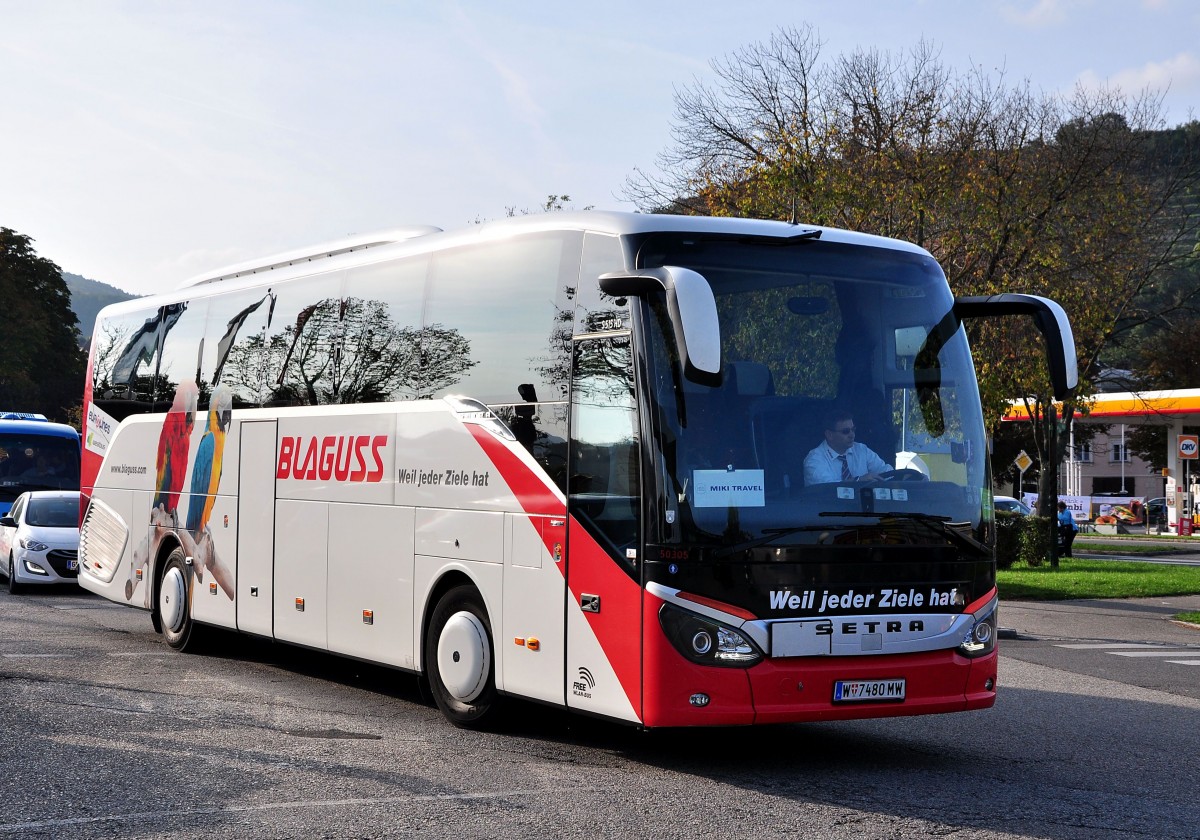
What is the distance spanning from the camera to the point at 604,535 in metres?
8.61

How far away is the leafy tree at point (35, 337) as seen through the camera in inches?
2436

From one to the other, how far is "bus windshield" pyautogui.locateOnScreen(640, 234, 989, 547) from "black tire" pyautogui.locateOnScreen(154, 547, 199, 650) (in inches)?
312

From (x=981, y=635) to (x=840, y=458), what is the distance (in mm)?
1559

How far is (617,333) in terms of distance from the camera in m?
8.70

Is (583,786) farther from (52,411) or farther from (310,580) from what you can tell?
(52,411)

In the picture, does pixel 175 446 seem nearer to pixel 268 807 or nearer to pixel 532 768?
pixel 532 768

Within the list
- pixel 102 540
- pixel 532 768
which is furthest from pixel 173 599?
pixel 532 768

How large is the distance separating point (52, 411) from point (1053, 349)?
70893mm

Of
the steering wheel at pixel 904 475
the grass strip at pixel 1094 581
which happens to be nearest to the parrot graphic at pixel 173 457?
the steering wheel at pixel 904 475

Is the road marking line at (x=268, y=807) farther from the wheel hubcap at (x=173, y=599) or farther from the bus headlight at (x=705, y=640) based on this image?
the wheel hubcap at (x=173, y=599)

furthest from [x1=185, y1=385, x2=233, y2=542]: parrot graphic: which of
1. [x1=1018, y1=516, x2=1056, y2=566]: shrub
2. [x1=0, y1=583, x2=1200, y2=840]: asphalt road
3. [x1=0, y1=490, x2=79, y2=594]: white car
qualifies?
[x1=1018, y1=516, x2=1056, y2=566]: shrub

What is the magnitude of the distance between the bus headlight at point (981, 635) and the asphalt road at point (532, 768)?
Result: 2.34ft

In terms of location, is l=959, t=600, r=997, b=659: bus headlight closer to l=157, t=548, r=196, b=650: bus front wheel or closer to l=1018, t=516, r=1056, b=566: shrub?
l=157, t=548, r=196, b=650: bus front wheel

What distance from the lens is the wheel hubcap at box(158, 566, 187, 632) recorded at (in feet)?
48.6
